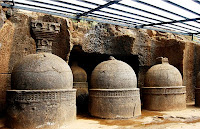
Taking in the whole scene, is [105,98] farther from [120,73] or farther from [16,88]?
[16,88]

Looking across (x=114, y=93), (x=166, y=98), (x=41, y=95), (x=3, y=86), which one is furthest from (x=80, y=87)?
(x=41, y=95)

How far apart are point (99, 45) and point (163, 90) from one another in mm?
3496

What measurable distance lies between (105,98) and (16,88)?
9.75 ft

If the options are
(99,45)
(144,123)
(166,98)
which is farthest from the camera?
(99,45)

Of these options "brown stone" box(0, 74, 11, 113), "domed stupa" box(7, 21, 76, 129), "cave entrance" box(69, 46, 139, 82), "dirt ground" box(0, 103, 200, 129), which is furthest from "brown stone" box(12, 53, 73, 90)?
"cave entrance" box(69, 46, 139, 82)

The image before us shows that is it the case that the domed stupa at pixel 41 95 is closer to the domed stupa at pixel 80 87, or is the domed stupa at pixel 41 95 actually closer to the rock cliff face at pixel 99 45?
the rock cliff face at pixel 99 45

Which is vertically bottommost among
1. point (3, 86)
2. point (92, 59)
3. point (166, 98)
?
point (166, 98)

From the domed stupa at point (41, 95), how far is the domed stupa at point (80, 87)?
327 centimetres

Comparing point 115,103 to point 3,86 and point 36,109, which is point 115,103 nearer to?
point 36,109

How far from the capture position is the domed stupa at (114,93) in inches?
287

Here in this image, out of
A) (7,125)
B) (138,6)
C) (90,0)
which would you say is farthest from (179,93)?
(7,125)

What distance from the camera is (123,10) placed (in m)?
8.13

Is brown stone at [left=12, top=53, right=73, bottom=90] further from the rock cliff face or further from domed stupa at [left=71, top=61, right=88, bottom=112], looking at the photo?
domed stupa at [left=71, top=61, right=88, bottom=112]

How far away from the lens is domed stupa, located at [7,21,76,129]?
5.73m
